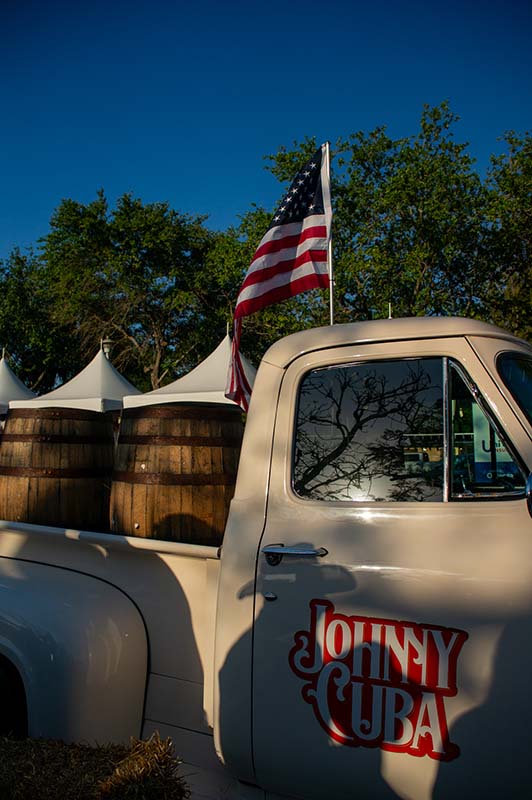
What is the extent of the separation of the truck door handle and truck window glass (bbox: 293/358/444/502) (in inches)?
7.2

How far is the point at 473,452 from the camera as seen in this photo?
2.00 meters

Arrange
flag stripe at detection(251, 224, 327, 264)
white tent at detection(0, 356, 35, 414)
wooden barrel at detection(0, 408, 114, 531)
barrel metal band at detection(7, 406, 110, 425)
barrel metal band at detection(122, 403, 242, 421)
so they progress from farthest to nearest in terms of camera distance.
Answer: white tent at detection(0, 356, 35, 414) < flag stripe at detection(251, 224, 327, 264) < barrel metal band at detection(7, 406, 110, 425) < wooden barrel at detection(0, 408, 114, 531) < barrel metal band at detection(122, 403, 242, 421)

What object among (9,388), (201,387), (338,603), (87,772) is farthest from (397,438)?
(9,388)

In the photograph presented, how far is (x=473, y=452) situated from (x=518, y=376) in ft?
0.93

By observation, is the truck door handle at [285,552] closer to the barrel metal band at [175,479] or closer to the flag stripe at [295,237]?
the barrel metal band at [175,479]

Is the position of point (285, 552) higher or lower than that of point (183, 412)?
lower

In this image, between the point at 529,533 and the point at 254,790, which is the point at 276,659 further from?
the point at 529,533

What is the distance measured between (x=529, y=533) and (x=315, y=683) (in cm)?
76

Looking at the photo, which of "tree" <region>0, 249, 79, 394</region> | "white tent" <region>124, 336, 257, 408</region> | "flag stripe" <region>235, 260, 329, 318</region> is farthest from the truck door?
→ "tree" <region>0, 249, 79, 394</region>

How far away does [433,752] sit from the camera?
70.3 inches

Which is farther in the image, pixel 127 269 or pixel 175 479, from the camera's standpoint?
pixel 127 269

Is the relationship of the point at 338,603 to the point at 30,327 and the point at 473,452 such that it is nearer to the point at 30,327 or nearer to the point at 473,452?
the point at 473,452

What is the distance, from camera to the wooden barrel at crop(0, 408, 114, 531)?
334 cm

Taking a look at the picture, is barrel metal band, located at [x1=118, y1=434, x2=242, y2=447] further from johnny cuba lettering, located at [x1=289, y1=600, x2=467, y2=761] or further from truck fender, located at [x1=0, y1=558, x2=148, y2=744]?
johnny cuba lettering, located at [x1=289, y1=600, x2=467, y2=761]
